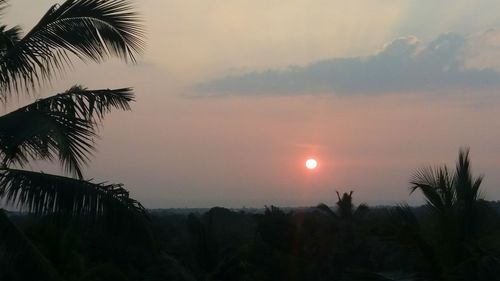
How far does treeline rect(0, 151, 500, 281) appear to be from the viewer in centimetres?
729

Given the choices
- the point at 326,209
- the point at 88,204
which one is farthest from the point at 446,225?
the point at 326,209

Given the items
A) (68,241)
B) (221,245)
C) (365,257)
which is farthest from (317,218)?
(68,241)

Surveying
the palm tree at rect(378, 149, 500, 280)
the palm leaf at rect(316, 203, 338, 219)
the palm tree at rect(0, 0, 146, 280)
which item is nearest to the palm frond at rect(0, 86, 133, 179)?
the palm tree at rect(0, 0, 146, 280)

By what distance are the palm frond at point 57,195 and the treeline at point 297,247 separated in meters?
0.15

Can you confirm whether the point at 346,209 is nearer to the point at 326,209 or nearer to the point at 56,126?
the point at 326,209

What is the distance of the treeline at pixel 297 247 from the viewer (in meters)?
7.29

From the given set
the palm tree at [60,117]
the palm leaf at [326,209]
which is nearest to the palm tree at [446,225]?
the palm tree at [60,117]

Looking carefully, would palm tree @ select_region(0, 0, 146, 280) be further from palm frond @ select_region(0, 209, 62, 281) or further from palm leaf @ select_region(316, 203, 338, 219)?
palm leaf @ select_region(316, 203, 338, 219)

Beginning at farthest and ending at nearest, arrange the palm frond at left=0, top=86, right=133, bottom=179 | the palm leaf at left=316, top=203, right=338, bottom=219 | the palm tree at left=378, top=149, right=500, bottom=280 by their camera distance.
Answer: the palm leaf at left=316, top=203, right=338, bottom=219 → the palm tree at left=378, top=149, right=500, bottom=280 → the palm frond at left=0, top=86, right=133, bottom=179

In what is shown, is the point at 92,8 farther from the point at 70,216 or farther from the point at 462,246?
the point at 462,246

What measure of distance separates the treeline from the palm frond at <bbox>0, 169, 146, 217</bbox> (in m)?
0.15

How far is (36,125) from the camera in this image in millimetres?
6547

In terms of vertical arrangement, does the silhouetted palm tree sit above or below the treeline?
above

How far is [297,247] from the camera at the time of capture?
34969 millimetres
